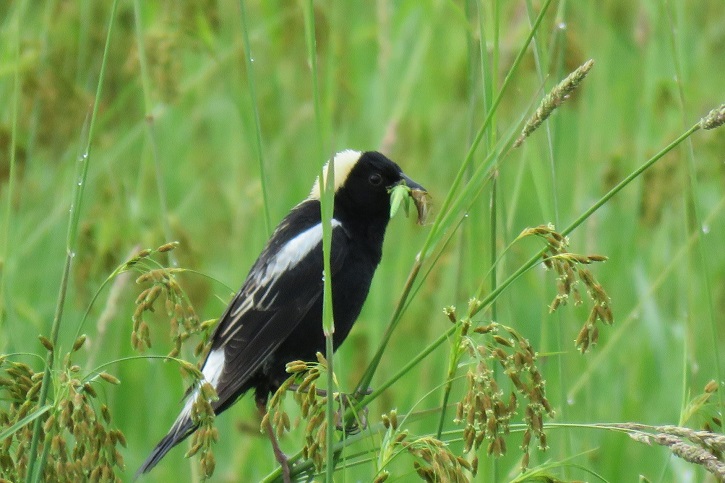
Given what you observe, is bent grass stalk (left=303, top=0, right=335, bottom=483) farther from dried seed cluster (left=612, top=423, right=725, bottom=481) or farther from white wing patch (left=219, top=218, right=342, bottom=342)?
white wing patch (left=219, top=218, right=342, bottom=342)

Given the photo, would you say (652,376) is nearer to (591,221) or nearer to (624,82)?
(591,221)

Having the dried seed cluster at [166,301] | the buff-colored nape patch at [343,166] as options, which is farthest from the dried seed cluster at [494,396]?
the buff-colored nape patch at [343,166]

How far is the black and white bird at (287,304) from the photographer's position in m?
2.62

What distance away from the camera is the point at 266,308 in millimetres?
2686

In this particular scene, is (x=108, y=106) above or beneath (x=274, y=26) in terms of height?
beneath

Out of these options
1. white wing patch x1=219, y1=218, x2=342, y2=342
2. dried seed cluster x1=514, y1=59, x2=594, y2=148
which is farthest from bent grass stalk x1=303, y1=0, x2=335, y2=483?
white wing patch x1=219, y1=218, x2=342, y2=342

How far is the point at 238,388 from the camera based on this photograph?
2557 millimetres

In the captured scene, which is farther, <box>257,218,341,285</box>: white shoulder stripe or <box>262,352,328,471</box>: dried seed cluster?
<box>257,218,341,285</box>: white shoulder stripe

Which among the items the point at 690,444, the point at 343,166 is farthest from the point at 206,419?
the point at 343,166

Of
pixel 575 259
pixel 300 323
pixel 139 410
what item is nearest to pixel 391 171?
pixel 300 323

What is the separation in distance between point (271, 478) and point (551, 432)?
2.92 ft

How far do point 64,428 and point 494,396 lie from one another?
1.99 ft

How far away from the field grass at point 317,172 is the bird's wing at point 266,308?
0.11 metres

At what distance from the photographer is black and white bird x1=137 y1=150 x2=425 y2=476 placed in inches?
103
